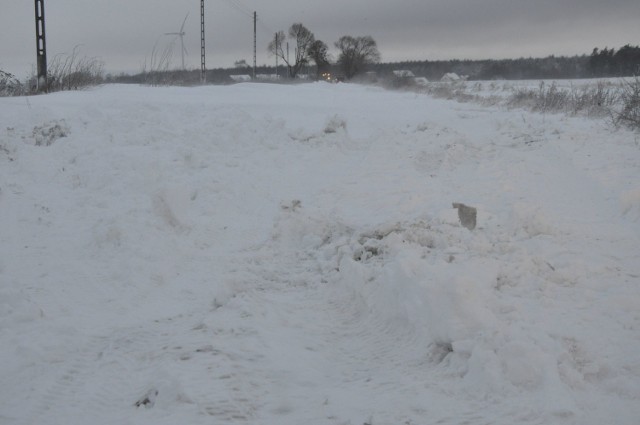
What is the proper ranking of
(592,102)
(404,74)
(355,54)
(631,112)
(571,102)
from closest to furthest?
(631,112), (592,102), (571,102), (404,74), (355,54)

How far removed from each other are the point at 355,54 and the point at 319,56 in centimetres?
391

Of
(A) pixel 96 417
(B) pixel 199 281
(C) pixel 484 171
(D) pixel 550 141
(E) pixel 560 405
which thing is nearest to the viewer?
(E) pixel 560 405

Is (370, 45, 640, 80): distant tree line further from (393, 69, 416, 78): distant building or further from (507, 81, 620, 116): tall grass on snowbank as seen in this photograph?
(507, 81, 620, 116): tall grass on snowbank

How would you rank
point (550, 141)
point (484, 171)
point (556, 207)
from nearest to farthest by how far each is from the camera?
point (556, 207) < point (484, 171) < point (550, 141)

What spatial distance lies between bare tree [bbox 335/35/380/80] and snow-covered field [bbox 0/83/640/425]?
5053cm

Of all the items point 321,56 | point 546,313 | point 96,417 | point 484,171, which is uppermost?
point 321,56

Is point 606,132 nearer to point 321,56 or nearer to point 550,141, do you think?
point 550,141

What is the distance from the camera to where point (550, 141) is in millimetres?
9609

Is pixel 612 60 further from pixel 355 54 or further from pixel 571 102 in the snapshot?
pixel 571 102

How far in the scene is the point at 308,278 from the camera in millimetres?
5004

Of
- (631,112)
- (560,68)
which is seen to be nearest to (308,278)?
(631,112)

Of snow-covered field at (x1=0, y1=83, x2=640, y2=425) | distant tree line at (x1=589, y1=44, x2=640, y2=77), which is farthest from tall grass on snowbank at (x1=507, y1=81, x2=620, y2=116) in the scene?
distant tree line at (x1=589, y1=44, x2=640, y2=77)

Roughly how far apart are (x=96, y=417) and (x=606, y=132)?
9.63 m

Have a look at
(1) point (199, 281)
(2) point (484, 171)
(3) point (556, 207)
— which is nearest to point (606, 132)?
(2) point (484, 171)
